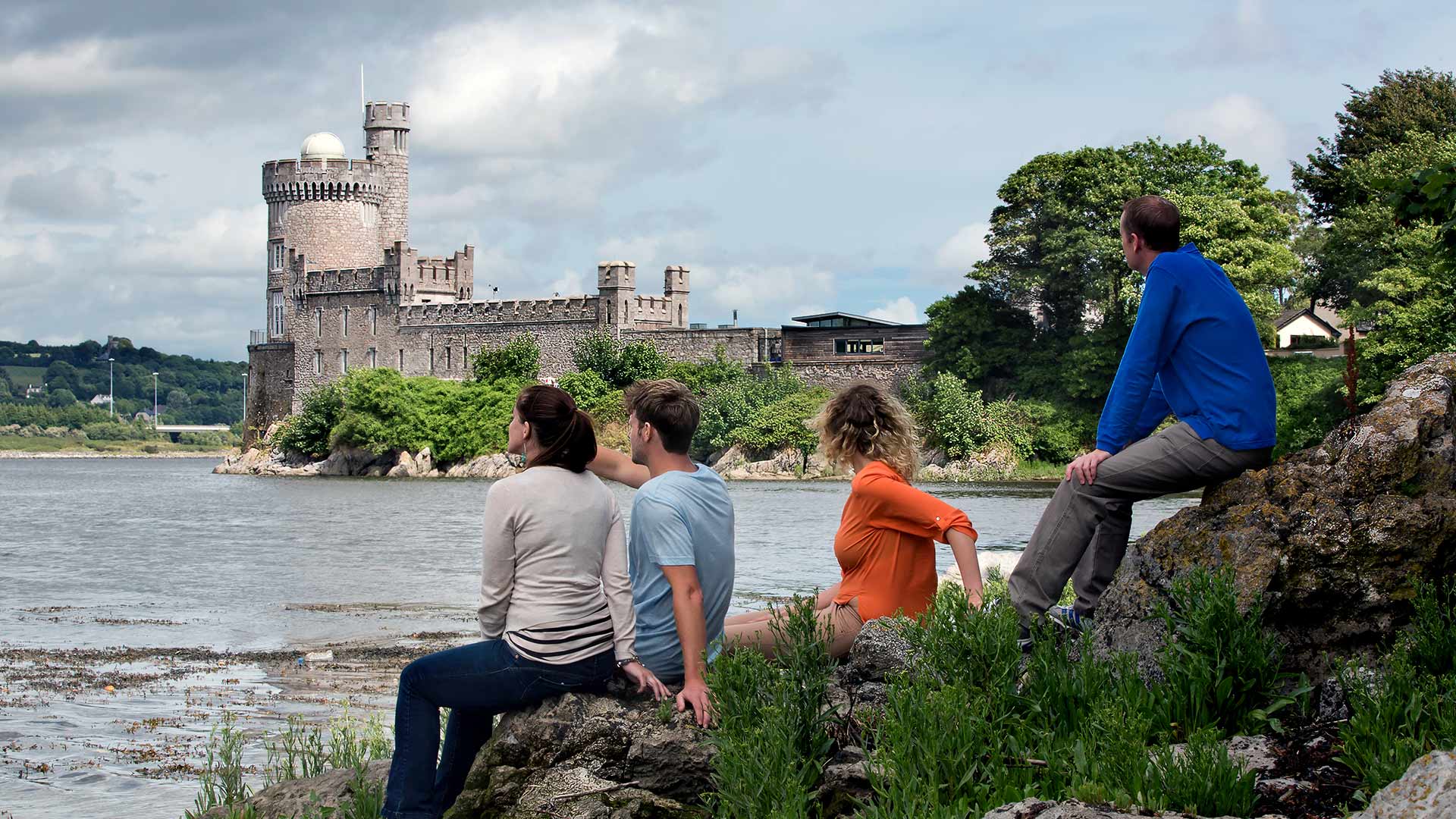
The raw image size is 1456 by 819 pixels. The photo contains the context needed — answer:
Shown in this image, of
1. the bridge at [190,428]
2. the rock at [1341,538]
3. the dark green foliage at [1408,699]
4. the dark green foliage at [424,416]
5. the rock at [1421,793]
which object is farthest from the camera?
the bridge at [190,428]

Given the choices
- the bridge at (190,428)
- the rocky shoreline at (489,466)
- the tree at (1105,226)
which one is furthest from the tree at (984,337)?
the bridge at (190,428)

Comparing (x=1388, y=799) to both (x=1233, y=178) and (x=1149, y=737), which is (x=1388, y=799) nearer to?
(x=1149, y=737)

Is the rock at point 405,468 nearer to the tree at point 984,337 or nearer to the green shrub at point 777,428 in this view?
the green shrub at point 777,428

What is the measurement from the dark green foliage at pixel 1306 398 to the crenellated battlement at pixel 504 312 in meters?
30.5

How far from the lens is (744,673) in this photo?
14.0ft

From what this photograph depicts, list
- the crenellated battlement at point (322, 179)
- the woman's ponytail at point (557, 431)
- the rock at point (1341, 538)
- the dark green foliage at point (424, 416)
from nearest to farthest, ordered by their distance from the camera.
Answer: the rock at point (1341, 538) < the woman's ponytail at point (557, 431) < the dark green foliage at point (424, 416) < the crenellated battlement at point (322, 179)

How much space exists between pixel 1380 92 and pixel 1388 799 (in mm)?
41492

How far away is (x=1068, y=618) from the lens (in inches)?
192

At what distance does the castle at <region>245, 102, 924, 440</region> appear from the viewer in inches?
2351

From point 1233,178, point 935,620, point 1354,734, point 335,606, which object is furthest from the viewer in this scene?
point 1233,178

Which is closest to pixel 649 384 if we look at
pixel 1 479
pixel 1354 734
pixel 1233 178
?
pixel 1354 734

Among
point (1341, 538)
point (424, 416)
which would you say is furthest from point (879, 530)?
point (424, 416)

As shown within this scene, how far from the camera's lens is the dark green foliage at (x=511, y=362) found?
60438mm

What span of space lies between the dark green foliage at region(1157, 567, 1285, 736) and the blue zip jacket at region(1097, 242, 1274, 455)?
646mm
